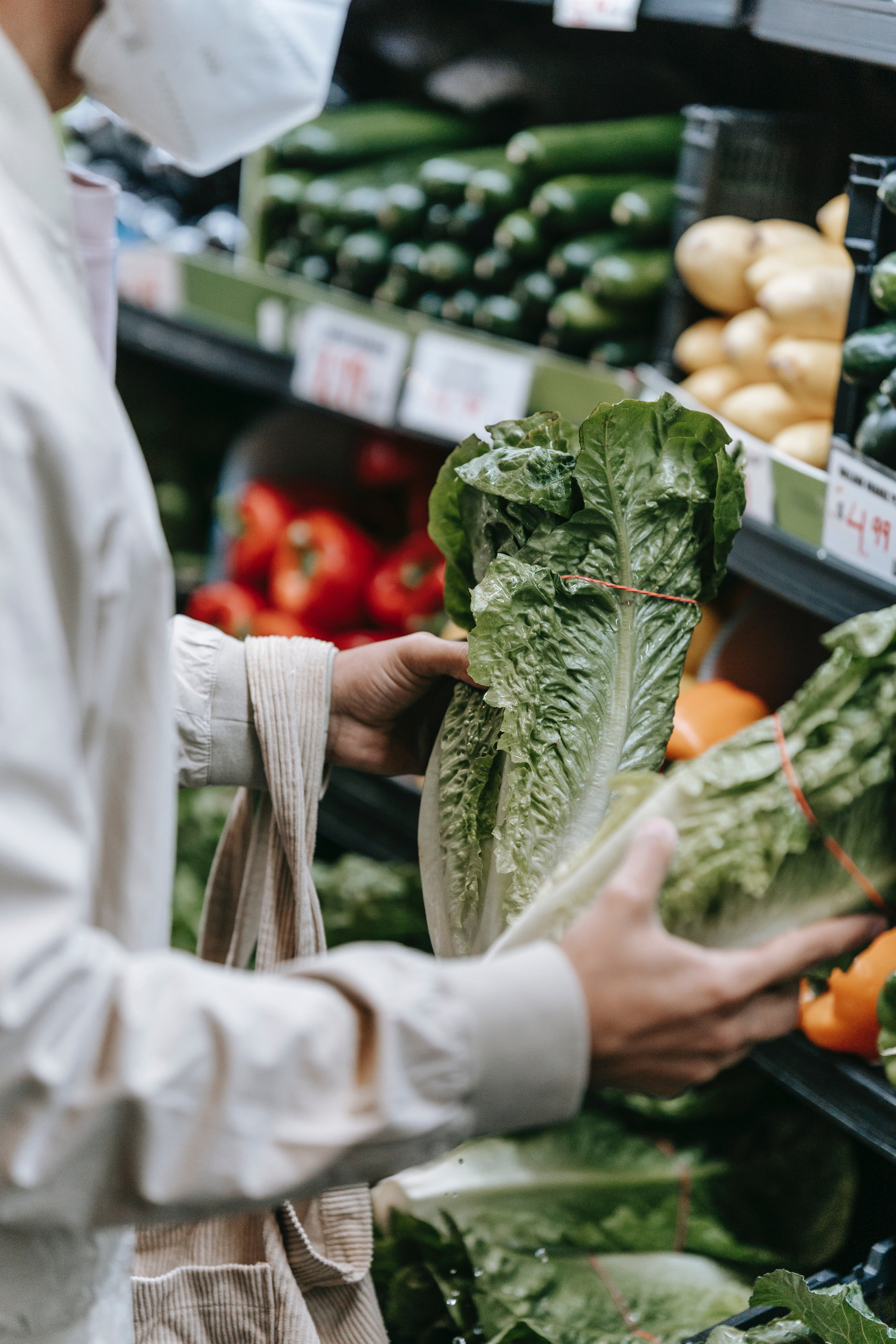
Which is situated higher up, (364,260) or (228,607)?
(364,260)

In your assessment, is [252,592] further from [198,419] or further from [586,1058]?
[586,1058]

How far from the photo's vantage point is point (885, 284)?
1.43 meters

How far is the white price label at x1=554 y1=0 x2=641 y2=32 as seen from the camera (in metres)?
1.75

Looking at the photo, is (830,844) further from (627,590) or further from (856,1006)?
(856,1006)

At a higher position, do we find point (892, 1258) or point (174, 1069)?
point (174, 1069)

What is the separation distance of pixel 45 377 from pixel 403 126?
2279 millimetres

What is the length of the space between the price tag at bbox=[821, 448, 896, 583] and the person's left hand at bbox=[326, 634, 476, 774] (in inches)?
19.7

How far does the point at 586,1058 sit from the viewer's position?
32.5 inches

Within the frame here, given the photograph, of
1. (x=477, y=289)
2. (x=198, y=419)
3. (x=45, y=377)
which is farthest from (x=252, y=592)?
(x=45, y=377)

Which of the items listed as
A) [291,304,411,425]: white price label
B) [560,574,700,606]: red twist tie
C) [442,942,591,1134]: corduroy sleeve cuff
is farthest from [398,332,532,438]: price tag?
[442,942,591,1134]: corduroy sleeve cuff

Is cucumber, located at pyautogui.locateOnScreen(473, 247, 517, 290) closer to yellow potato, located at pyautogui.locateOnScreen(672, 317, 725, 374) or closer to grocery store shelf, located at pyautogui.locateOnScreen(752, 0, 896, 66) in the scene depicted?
yellow potato, located at pyautogui.locateOnScreen(672, 317, 725, 374)

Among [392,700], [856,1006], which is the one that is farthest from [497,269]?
[856,1006]

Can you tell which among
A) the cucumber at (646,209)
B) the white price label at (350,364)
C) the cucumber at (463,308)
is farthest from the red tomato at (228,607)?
the cucumber at (646,209)

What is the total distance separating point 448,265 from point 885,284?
1.15m
